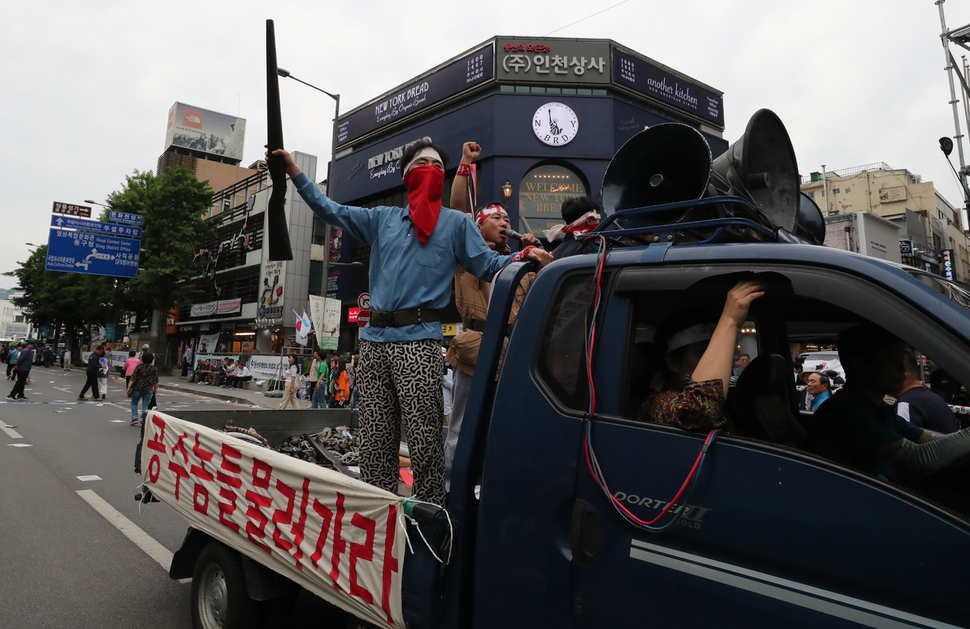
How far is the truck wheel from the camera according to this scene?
105 inches

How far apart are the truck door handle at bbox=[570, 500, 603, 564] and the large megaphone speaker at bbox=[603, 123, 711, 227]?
1.07 metres

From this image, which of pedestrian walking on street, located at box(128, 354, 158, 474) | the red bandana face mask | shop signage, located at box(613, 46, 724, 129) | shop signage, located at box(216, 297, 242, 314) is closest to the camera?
the red bandana face mask

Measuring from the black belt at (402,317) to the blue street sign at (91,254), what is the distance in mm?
24172

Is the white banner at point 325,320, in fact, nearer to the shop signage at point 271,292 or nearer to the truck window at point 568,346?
the shop signage at point 271,292

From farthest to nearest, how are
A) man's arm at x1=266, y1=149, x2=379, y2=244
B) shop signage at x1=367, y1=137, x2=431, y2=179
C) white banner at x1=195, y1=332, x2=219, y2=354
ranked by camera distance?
white banner at x1=195, y1=332, x2=219, y2=354
shop signage at x1=367, y1=137, x2=431, y2=179
man's arm at x1=266, y1=149, x2=379, y2=244

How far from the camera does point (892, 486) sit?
1.29m

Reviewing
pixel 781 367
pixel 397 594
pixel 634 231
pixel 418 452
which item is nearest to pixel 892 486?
pixel 781 367

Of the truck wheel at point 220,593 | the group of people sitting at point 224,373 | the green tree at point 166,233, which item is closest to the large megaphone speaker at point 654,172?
the truck wheel at point 220,593

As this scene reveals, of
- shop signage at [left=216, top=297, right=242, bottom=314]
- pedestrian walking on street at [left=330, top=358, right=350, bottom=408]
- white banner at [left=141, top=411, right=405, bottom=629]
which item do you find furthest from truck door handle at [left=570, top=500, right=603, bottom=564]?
shop signage at [left=216, top=297, right=242, bottom=314]

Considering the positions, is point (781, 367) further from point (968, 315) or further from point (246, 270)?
point (246, 270)

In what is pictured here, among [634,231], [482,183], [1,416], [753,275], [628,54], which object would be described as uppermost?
[628,54]

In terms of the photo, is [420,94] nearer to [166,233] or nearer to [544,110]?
[544,110]

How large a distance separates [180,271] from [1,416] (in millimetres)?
20987

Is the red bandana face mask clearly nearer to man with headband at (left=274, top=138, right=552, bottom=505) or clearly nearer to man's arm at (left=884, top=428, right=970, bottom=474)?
man with headband at (left=274, top=138, right=552, bottom=505)
